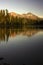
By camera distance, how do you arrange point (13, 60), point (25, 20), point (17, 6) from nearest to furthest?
point (13, 60) → point (17, 6) → point (25, 20)

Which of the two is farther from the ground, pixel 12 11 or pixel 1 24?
pixel 12 11

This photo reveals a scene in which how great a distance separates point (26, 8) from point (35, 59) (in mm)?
2889

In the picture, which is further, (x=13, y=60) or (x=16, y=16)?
(x=16, y=16)

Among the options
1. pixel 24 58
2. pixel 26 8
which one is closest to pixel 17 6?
pixel 26 8

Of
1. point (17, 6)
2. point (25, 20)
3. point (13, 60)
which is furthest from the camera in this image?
point (25, 20)

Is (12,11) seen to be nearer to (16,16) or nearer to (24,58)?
(16,16)

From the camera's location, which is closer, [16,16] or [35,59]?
[35,59]

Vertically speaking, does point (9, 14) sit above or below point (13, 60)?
above

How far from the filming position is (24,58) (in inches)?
135

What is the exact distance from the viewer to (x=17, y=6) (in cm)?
582

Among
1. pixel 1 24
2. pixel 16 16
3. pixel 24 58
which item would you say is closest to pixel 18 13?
pixel 16 16

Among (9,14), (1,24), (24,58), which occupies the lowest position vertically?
(24,58)

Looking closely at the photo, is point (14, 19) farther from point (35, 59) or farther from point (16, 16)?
point (35, 59)

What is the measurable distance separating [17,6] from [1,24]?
1126 mm
